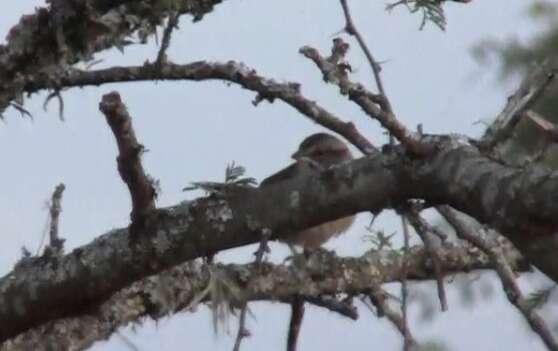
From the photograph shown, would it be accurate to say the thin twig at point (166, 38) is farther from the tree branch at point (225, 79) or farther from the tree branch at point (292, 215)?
the tree branch at point (292, 215)

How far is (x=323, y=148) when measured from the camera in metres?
2.79

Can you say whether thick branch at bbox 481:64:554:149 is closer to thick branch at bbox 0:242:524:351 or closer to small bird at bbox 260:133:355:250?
thick branch at bbox 0:242:524:351

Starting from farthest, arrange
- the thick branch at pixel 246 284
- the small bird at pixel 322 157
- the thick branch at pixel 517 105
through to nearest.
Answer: the small bird at pixel 322 157 < the thick branch at pixel 246 284 < the thick branch at pixel 517 105

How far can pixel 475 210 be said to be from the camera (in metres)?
1.50

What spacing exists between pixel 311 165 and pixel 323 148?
109 centimetres

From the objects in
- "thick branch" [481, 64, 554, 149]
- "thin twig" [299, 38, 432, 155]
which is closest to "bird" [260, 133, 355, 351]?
"thin twig" [299, 38, 432, 155]

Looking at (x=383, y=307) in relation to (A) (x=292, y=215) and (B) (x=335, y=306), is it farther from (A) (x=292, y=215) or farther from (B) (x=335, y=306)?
(A) (x=292, y=215)

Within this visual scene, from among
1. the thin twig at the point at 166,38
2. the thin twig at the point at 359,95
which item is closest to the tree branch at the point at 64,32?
the thin twig at the point at 166,38

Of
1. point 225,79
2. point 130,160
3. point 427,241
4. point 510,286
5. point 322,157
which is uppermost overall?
point 322,157

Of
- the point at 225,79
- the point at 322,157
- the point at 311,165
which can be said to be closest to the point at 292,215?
the point at 311,165

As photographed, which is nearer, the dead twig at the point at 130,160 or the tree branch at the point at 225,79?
the dead twig at the point at 130,160

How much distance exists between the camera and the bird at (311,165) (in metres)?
1.79

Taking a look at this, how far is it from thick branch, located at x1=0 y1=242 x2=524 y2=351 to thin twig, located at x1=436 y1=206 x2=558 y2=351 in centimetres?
32

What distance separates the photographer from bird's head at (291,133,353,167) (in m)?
2.70
